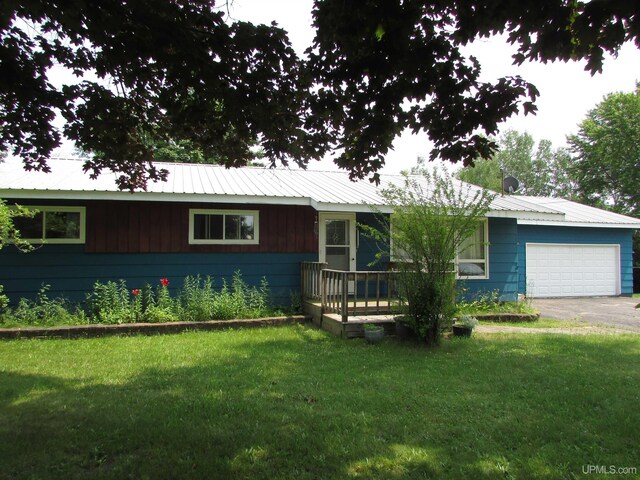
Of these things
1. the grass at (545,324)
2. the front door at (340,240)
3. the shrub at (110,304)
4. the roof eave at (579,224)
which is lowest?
the grass at (545,324)

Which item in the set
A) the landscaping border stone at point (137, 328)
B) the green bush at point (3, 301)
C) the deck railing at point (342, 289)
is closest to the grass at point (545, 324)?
the deck railing at point (342, 289)

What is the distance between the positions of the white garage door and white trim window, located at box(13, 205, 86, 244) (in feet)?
46.9

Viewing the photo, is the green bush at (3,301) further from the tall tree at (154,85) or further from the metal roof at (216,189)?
the tall tree at (154,85)

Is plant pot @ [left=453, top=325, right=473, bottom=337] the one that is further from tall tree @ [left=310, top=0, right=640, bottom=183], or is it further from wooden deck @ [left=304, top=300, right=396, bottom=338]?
tall tree @ [left=310, top=0, right=640, bottom=183]

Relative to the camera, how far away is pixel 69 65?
4.90m

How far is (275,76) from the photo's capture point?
182 inches

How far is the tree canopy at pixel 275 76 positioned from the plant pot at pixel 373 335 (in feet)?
10.7

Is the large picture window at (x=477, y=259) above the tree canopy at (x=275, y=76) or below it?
below

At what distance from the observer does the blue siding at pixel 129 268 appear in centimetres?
863

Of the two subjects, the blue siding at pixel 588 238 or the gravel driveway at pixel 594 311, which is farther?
the blue siding at pixel 588 238

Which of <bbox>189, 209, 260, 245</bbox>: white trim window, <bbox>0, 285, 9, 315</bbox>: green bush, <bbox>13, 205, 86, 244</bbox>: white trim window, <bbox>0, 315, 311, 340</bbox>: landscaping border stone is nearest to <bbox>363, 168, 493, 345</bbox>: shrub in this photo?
<bbox>0, 315, 311, 340</bbox>: landscaping border stone

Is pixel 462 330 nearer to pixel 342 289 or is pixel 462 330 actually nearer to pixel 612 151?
pixel 342 289

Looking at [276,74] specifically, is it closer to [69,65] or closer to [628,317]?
[69,65]

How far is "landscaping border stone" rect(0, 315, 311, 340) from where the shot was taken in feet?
24.9
